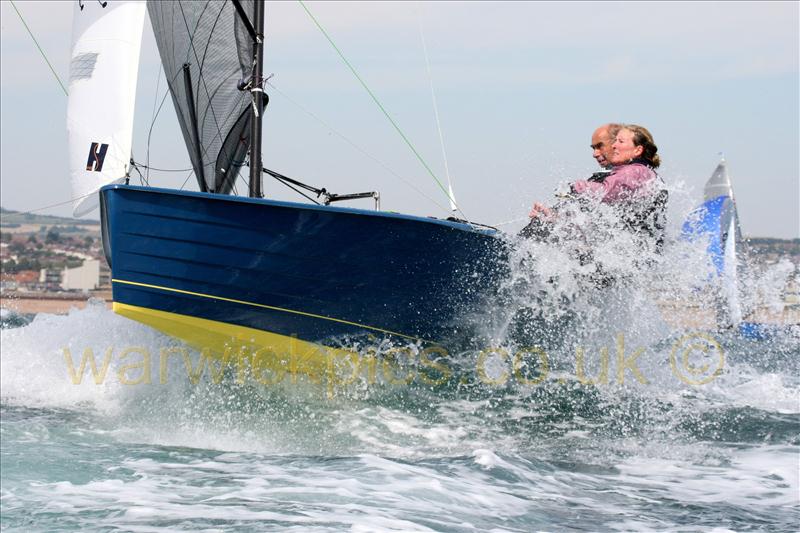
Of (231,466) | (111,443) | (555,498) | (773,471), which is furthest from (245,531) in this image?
(773,471)

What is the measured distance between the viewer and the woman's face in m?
6.34

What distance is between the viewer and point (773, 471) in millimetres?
5449

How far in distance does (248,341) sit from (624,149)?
3.01 metres

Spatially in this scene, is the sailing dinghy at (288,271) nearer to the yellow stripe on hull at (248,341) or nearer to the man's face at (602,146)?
the yellow stripe on hull at (248,341)

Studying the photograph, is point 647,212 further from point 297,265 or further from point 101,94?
point 101,94

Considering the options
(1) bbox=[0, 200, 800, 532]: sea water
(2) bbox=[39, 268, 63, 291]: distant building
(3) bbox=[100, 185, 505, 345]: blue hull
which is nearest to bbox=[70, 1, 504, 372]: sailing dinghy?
(3) bbox=[100, 185, 505, 345]: blue hull

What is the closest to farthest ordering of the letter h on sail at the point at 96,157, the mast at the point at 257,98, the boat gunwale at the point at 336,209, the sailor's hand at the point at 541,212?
the boat gunwale at the point at 336,209 < the sailor's hand at the point at 541,212 < the mast at the point at 257,98 < the letter h on sail at the point at 96,157

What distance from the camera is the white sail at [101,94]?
875 centimetres

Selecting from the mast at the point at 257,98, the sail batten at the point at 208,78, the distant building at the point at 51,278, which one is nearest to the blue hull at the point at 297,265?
the mast at the point at 257,98

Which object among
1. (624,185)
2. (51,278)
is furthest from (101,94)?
(51,278)

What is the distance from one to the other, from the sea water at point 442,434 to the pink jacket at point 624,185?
0.48m

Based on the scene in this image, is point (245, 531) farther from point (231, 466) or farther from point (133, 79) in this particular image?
point (133, 79)

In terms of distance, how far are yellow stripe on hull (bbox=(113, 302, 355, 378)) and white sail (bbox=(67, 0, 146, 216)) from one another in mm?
2371

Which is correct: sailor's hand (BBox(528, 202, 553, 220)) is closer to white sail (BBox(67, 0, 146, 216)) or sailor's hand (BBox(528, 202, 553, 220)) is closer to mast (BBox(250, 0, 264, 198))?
mast (BBox(250, 0, 264, 198))
